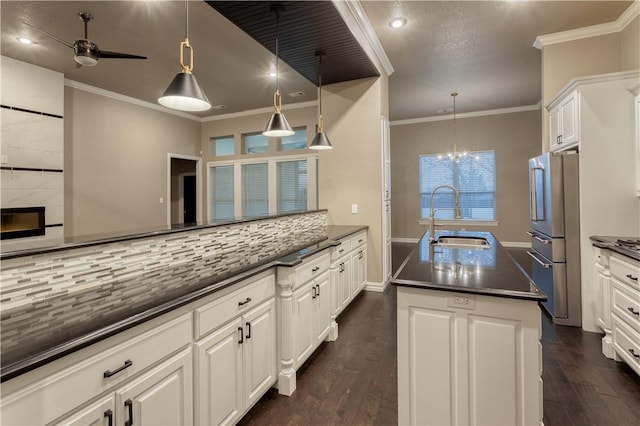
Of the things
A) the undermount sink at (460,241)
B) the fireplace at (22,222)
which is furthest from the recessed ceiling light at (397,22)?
the fireplace at (22,222)

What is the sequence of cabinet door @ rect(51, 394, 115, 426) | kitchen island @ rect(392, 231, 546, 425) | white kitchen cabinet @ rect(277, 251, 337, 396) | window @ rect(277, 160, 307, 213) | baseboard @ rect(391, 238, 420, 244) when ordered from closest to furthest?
cabinet door @ rect(51, 394, 115, 426) → kitchen island @ rect(392, 231, 546, 425) → white kitchen cabinet @ rect(277, 251, 337, 396) → window @ rect(277, 160, 307, 213) → baseboard @ rect(391, 238, 420, 244)

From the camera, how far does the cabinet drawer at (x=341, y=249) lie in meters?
2.95

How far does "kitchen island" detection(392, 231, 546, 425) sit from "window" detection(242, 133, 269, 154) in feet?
19.9

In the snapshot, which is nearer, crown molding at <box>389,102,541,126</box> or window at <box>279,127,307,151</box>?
window at <box>279,127,307,151</box>

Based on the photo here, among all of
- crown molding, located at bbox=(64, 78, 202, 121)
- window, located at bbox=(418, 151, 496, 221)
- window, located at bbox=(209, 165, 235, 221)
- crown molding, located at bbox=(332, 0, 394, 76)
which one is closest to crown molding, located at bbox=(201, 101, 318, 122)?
crown molding, located at bbox=(64, 78, 202, 121)

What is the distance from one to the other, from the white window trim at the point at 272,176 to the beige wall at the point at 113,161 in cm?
111

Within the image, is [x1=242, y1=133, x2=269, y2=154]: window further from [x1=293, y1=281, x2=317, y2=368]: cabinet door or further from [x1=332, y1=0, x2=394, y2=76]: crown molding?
[x1=293, y1=281, x2=317, y2=368]: cabinet door

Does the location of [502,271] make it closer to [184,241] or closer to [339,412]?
[339,412]

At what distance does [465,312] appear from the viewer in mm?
1491

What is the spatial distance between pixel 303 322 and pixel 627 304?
7.65 ft

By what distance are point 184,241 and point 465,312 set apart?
1.64 m

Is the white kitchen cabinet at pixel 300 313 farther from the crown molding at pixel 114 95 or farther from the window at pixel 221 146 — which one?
the window at pixel 221 146

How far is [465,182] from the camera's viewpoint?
7.67 meters

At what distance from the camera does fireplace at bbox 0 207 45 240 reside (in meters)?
4.18
